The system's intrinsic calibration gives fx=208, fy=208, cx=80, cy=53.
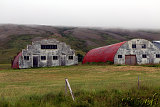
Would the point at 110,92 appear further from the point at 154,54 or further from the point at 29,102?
the point at 154,54

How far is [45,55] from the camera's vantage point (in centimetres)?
4444

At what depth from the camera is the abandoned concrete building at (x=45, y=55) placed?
43.6m

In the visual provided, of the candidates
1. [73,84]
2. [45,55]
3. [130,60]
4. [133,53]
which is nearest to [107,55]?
[130,60]

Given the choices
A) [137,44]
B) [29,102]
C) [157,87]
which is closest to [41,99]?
[29,102]

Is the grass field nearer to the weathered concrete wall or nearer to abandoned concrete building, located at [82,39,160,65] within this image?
the weathered concrete wall

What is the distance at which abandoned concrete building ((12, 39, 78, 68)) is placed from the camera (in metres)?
43.6

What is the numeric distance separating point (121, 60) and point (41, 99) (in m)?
35.3

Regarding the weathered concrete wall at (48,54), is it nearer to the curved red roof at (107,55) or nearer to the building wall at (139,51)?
the curved red roof at (107,55)

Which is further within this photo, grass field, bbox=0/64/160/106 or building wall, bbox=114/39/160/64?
building wall, bbox=114/39/160/64

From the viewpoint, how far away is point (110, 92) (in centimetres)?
1196

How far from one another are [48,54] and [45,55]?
681 millimetres

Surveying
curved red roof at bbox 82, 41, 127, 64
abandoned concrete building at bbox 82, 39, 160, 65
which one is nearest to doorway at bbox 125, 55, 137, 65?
abandoned concrete building at bbox 82, 39, 160, 65

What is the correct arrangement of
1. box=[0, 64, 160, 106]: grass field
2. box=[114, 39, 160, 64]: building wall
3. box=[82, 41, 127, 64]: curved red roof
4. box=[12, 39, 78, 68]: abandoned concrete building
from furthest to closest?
box=[114, 39, 160, 64]: building wall < box=[82, 41, 127, 64]: curved red roof < box=[12, 39, 78, 68]: abandoned concrete building < box=[0, 64, 160, 106]: grass field

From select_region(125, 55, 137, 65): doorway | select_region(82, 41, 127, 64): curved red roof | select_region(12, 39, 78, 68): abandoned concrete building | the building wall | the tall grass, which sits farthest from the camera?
select_region(125, 55, 137, 65): doorway
